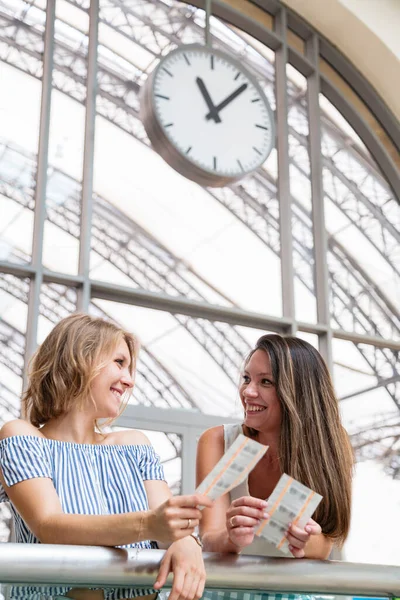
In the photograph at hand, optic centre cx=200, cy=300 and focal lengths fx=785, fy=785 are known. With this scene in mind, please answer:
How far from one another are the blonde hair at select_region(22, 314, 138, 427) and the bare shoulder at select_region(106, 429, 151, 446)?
13cm

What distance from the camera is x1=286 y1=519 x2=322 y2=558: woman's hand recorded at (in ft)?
4.96

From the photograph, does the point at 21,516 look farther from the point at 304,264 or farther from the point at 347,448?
the point at 304,264

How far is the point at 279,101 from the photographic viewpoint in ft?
18.7

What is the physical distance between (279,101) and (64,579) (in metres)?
5.00

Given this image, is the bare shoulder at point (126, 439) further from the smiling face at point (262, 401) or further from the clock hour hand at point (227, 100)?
the clock hour hand at point (227, 100)

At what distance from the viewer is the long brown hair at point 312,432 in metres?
1.85

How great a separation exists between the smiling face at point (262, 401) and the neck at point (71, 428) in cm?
47

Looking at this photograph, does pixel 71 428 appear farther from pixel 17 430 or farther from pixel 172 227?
pixel 172 227

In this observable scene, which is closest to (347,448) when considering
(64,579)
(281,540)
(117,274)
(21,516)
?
(281,540)

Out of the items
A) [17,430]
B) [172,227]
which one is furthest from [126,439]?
[172,227]

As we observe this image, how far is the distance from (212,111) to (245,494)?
3.43m

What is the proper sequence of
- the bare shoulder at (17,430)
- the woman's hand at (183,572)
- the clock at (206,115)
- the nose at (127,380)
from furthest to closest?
1. the clock at (206,115)
2. the nose at (127,380)
3. the bare shoulder at (17,430)
4. the woman's hand at (183,572)

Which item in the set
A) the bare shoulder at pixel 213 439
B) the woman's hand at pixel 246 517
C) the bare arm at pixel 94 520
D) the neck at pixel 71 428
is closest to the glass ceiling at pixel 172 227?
the bare shoulder at pixel 213 439

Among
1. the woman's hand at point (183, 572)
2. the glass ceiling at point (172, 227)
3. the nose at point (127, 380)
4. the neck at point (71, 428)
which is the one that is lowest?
the woman's hand at point (183, 572)
